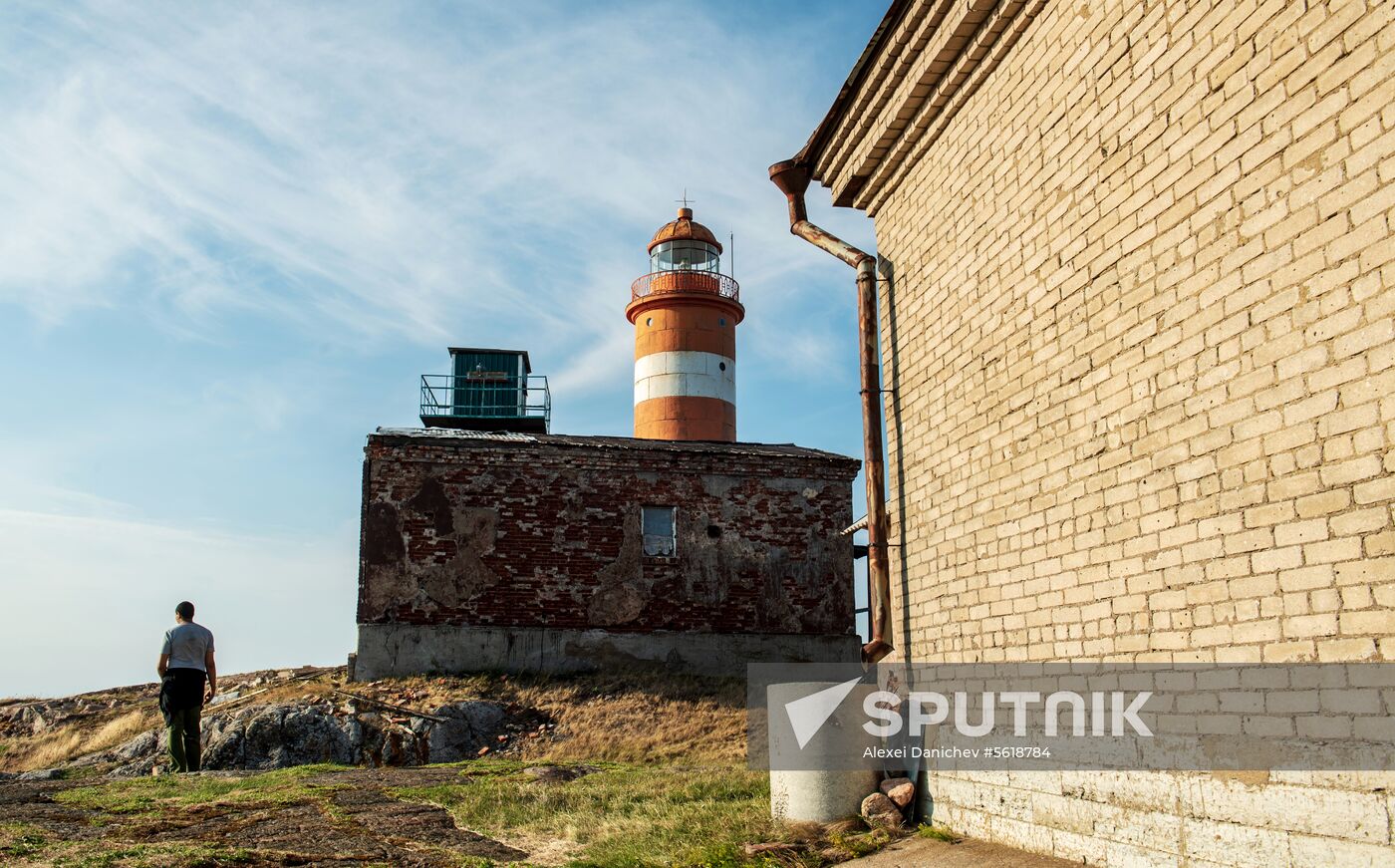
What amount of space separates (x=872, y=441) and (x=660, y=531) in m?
10.2

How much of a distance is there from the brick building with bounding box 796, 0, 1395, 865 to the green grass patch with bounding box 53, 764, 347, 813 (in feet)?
16.1

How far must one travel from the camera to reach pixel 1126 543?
505 centimetres

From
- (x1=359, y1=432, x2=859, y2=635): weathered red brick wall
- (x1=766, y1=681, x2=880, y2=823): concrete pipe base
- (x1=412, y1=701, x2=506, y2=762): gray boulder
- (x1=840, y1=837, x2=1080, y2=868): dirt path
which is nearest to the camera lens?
(x1=840, y1=837, x2=1080, y2=868): dirt path

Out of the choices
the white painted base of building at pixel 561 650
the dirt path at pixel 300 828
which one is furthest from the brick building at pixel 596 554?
the dirt path at pixel 300 828

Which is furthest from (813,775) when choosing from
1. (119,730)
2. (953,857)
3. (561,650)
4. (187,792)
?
(119,730)

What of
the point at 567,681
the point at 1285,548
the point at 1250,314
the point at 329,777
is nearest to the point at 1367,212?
the point at 1250,314

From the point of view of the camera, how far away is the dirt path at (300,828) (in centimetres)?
590

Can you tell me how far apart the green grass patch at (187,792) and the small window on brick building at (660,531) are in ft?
27.9

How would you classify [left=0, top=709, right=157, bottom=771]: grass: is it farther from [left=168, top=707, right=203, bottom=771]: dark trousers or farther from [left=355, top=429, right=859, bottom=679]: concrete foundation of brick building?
[left=168, top=707, right=203, bottom=771]: dark trousers

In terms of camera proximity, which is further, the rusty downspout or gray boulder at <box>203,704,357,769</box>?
gray boulder at <box>203,704,357,769</box>

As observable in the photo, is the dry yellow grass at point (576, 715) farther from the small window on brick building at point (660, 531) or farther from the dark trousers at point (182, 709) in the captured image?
the dark trousers at point (182, 709)

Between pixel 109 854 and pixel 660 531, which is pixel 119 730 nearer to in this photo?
pixel 660 531

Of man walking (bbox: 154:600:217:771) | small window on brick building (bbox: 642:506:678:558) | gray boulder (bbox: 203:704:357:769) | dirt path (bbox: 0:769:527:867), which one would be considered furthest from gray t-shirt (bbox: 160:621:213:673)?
small window on brick building (bbox: 642:506:678:558)

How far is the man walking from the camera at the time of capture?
32.9 ft
